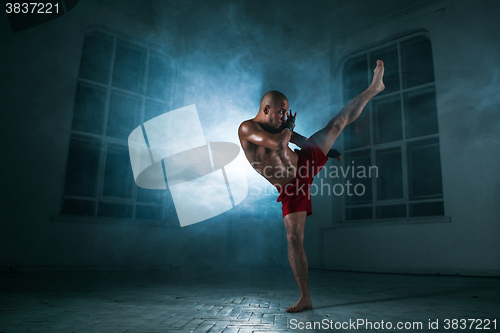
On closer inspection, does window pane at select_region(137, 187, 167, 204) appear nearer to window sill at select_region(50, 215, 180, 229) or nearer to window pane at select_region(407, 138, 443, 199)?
window sill at select_region(50, 215, 180, 229)

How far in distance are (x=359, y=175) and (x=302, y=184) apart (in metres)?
4.13

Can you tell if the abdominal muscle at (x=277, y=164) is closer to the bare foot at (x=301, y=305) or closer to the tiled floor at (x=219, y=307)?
the bare foot at (x=301, y=305)

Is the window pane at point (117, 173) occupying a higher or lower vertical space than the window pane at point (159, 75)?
lower

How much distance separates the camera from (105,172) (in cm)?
532

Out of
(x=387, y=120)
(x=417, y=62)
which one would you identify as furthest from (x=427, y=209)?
(x=417, y=62)

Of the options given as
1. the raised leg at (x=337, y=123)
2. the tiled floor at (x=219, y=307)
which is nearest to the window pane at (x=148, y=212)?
the tiled floor at (x=219, y=307)

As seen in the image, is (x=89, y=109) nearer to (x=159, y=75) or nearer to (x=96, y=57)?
(x=96, y=57)

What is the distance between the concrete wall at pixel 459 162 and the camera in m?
4.51

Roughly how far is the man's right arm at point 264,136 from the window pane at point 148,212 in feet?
12.8

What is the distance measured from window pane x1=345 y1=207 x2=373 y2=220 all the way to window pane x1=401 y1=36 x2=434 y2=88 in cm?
236

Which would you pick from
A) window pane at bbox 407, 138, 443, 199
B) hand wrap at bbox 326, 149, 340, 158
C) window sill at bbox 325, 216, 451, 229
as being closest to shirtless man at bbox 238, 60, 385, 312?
hand wrap at bbox 326, 149, 340, 158

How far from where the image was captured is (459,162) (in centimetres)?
482

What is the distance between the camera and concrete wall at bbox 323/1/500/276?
14.8 feet

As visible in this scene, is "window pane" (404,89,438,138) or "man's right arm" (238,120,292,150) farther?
"window pane" (404,89,438,138)
